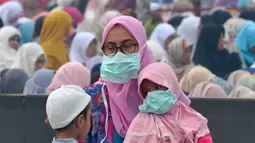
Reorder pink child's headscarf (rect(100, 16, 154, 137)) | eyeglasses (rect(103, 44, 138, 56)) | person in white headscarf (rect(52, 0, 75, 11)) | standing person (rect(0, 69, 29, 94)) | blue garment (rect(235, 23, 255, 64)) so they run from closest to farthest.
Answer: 1. pink child's headscarf (rect(100, 16, 154, 137))
2. eyeglasses (rect(103, 44, 138, 56))
3. standing person (rect(0, 69, 29, 94))
4. blue garment (rect(235, 23, 255, 64))
5. person in white headscarf (rect(52, 0, 75, 11))

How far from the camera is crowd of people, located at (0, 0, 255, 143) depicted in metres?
4.48

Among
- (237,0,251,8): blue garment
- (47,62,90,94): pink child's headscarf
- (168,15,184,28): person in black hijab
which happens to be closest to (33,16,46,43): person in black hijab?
(168,15,184,28): person in black hijab

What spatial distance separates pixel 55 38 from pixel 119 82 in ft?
24.3

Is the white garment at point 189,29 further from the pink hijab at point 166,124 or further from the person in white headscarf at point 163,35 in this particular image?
the pink hijab at point 166,124

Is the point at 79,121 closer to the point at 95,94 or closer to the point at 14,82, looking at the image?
the point at 95,94

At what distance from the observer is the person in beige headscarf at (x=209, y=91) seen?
7.68 m

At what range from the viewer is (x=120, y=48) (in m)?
4.71

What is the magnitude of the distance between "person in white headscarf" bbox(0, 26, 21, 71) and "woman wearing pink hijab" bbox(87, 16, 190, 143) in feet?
23.3

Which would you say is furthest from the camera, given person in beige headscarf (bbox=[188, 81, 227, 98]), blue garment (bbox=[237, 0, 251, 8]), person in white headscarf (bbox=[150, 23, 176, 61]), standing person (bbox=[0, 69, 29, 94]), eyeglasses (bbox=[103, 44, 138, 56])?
blue garment (bbox=[237, 0, 251, 8])

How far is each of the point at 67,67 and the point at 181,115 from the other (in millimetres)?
3225

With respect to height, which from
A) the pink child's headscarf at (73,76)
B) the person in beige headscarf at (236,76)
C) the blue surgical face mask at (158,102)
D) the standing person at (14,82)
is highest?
the blue surgical face mask at (158,102)

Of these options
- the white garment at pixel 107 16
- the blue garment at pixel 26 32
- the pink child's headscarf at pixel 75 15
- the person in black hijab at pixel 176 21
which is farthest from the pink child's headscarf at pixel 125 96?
the pink child's headscarf at pixel 75 15

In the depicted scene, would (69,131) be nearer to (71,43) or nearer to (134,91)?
(134,91)

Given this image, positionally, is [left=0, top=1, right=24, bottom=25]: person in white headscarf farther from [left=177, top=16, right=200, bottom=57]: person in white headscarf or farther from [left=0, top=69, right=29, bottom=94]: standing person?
[left=0, top=69, right=29, bottom=94]: standing person
